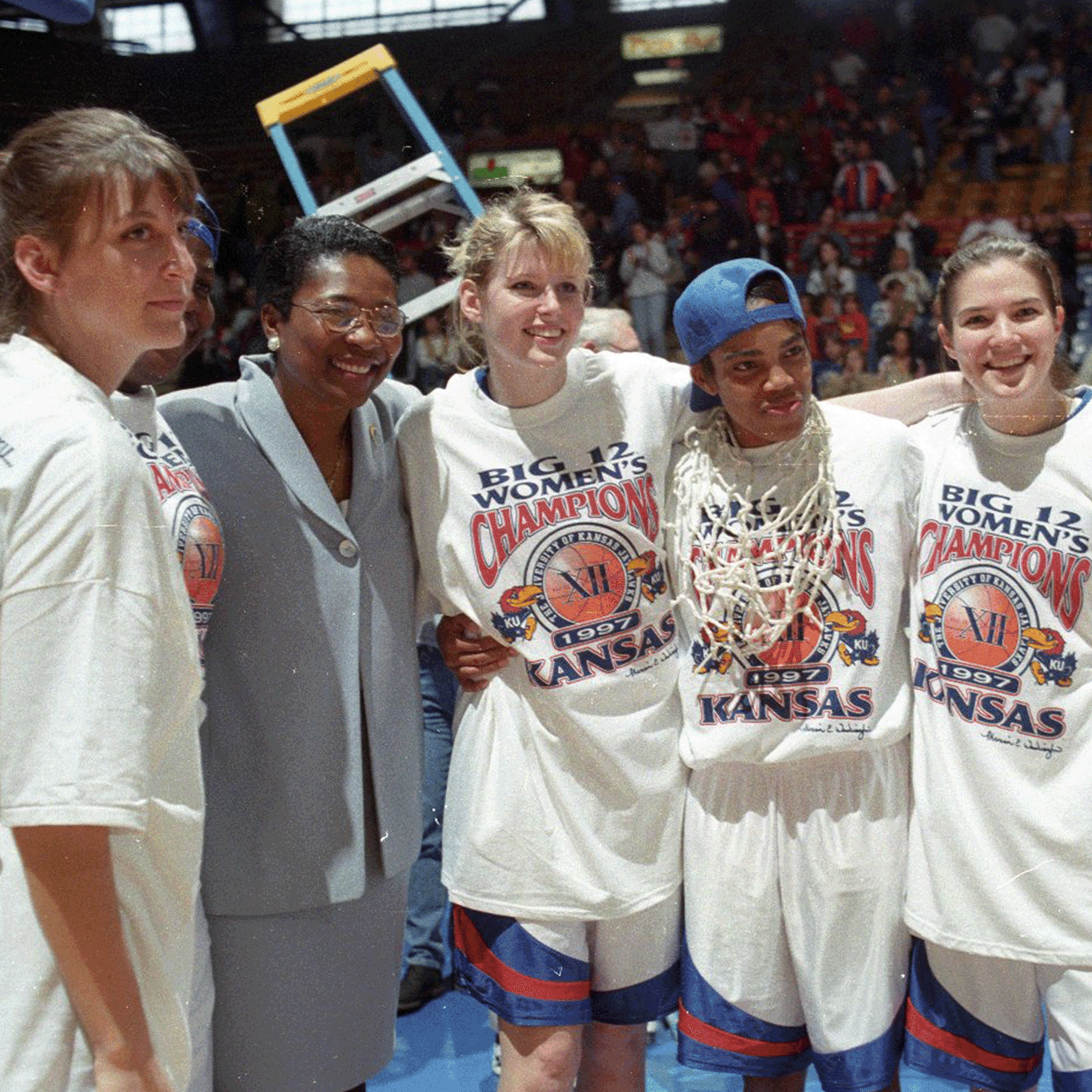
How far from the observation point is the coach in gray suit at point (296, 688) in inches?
59.7

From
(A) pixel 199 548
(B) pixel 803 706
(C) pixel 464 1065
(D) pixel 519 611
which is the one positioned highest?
(A) pixel 199 548

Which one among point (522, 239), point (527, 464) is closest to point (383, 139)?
point (522, 239)

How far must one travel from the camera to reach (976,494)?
152 centimetres

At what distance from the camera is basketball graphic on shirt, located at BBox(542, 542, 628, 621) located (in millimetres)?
1575

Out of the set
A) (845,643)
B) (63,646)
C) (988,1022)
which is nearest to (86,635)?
(63,646)

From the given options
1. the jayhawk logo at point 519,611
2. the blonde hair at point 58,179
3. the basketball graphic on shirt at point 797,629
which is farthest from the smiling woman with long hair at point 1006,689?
the blonde hair at point 58,179

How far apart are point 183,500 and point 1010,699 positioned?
961 mm

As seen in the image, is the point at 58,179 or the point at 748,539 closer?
the point at 58,179

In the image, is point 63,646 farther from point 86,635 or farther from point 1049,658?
point 1049,658

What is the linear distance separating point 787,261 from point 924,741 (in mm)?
675

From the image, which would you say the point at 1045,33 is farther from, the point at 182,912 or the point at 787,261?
the point at 182,912

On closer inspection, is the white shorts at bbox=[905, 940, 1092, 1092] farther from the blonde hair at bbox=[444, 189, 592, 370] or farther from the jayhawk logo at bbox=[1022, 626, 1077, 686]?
the blonde hair at bbox=[444, 189, 592, 370]

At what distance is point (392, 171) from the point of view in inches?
69.9

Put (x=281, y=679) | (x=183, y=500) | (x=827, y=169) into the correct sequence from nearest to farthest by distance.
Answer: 1. (x=183, y=500)
2. (x=281, y=679)
3. (x=827, y=169)
